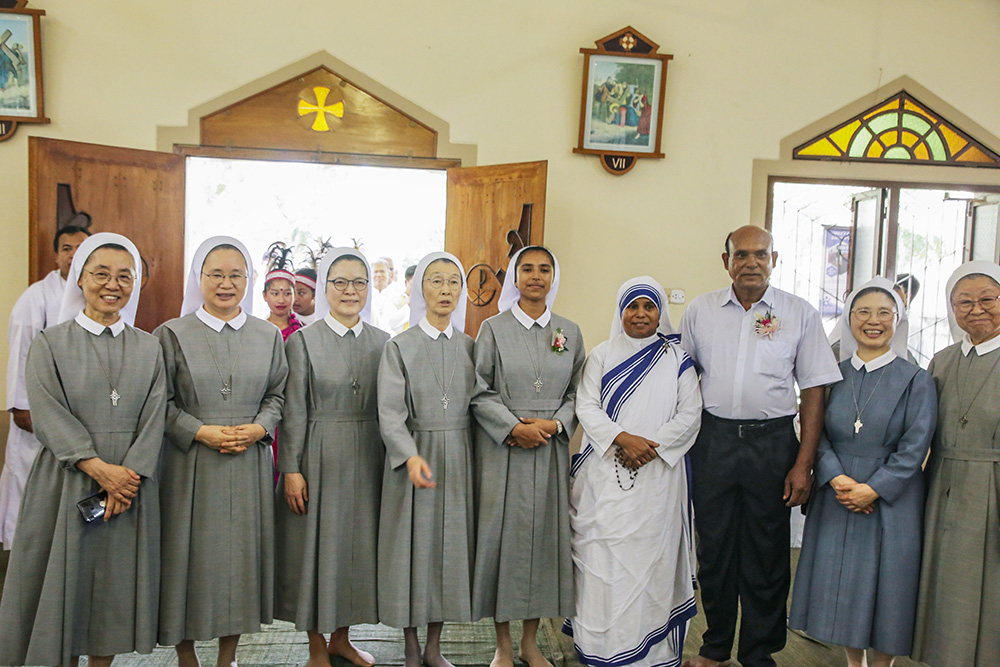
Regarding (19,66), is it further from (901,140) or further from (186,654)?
(901,140)

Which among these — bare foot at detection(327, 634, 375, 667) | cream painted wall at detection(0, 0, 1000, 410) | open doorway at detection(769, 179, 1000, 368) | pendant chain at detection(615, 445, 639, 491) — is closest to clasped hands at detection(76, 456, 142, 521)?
bare foot at detection(327, 634, 375, 667)

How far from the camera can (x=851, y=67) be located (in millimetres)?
5629

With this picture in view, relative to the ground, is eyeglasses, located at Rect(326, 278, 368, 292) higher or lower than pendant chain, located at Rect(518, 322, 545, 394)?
higher

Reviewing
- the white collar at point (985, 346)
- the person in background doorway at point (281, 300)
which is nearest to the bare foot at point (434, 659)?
the person in background doorway at point (281, 300)

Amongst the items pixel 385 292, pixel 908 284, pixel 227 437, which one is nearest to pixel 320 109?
pixel 385 292

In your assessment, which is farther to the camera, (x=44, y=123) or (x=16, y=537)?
(x=44, y=123)

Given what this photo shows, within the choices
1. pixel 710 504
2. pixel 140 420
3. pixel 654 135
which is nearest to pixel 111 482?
pixel 140 420

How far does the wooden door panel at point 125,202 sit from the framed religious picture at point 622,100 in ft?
10.0

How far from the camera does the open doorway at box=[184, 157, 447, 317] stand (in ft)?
23.1

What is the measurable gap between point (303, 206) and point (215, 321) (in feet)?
14.1

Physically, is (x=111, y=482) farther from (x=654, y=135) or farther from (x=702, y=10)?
(x=702, y=10)

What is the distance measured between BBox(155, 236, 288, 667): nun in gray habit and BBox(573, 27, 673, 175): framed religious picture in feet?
10.7

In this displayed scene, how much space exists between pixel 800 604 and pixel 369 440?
6.88 ft

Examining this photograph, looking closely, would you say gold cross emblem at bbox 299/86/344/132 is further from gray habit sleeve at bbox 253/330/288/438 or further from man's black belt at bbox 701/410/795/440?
man's black belt at bbox 701/410/795/440
